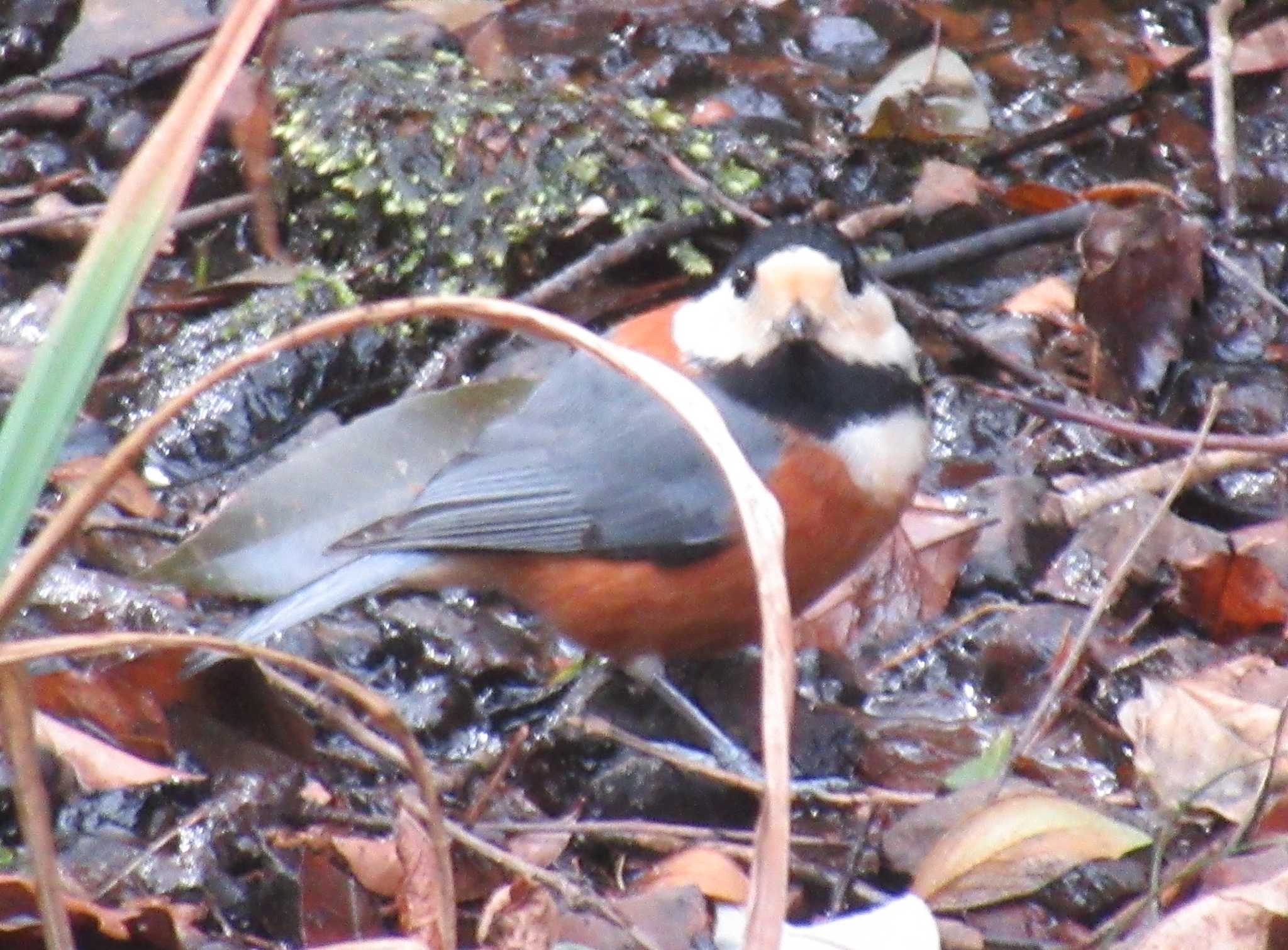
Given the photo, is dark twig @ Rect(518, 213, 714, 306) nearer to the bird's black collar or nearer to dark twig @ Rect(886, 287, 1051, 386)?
dark twig @ Rect(886, 287, 1051, 386)

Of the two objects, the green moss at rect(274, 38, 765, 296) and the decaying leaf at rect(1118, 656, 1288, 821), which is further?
the green moss at rect(274, 38, 765, 296)

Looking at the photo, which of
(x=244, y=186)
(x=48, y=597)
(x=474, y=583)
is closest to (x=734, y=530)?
(x=474, y=583)

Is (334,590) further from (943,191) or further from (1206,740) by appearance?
(943,191)

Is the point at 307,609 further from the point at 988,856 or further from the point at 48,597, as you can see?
the point at 988,856

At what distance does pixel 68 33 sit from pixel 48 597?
293 centimetres

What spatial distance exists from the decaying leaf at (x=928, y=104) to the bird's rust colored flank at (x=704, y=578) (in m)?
2.20

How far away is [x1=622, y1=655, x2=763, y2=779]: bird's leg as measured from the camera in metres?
4.17

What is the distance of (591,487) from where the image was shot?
168 inches

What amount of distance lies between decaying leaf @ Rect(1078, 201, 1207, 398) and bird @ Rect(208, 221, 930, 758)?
3.40 feet

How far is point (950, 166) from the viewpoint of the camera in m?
5.81

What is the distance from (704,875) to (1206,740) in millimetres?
970

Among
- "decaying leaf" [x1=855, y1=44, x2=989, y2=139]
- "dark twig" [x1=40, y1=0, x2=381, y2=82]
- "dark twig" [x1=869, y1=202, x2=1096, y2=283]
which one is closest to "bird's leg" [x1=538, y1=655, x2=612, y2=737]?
"dark twig" [x1=869, y1=202, x2=1096, y2=283]

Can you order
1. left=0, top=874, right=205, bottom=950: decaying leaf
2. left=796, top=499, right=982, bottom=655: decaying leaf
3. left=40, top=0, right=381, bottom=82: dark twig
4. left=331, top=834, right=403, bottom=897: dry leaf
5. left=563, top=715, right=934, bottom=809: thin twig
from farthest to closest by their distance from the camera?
1. left=40, top=0, right=381, bottom=82: dark twig
2. left=796, top=499, right=982, bottom=655: decaying leaf
3. left=563, top=715, right=934, bottom=809: thin twig
4. left=331, top=834, right=403, bottom=897: dry leaf
5. left=0, top=874, right=205, bottom=950: decaying leaf

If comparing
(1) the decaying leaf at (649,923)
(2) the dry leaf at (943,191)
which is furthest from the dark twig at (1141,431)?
(1) the decaying leaf at (649,923)
